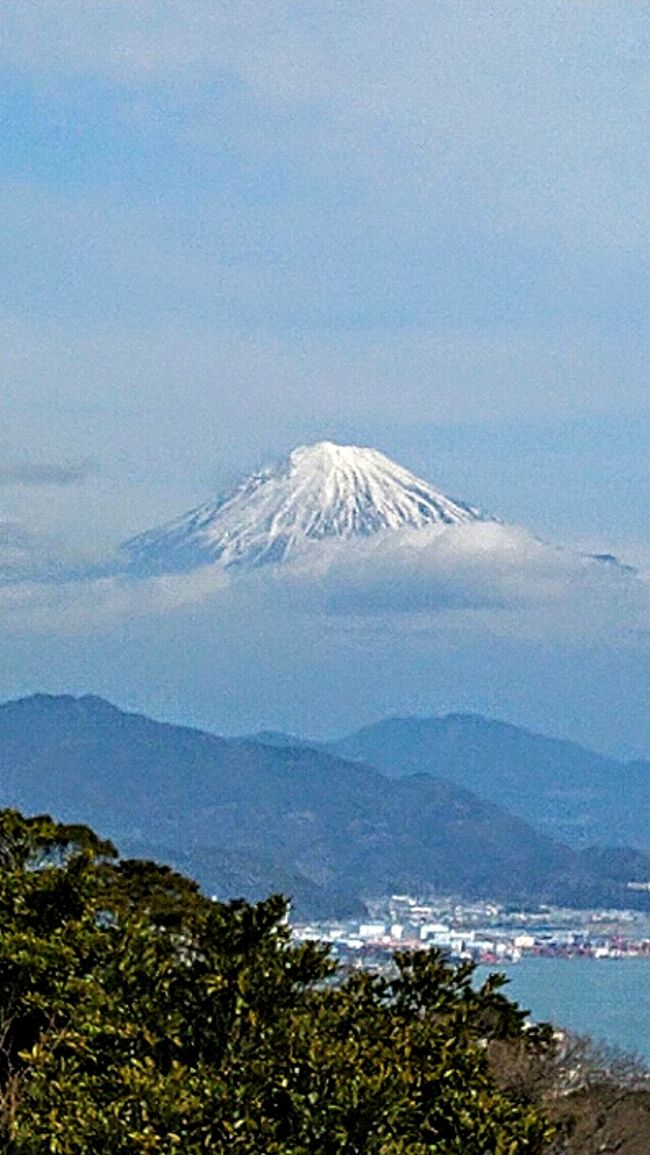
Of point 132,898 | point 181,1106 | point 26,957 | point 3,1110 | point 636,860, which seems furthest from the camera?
point 636,860

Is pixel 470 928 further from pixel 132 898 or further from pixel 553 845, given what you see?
pixel 132 898

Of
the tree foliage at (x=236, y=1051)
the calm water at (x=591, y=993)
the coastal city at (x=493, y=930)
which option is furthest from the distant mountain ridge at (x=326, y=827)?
the tree foliage at (x=236, y=1051)

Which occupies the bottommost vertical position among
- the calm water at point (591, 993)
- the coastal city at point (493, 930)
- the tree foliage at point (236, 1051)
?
the tree foliage at point (236, 1051)

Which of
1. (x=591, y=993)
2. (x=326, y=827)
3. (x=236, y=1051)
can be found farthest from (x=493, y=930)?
(x=236, y=1051)

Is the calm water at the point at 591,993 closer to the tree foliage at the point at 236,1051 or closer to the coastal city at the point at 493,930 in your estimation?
the coastal city at the point at 493,930

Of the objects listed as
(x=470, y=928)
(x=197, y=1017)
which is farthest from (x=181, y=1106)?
(x=470, y=928)

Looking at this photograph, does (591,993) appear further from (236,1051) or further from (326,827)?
(236,1051)
